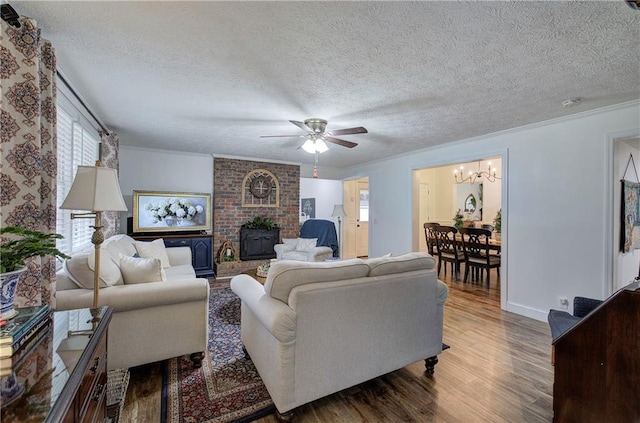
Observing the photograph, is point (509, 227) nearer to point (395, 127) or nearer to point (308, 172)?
point (395, 127)

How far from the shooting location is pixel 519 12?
1.46 m

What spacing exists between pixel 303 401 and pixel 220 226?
431 cm

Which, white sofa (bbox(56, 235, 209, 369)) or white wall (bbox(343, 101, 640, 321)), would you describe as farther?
white wall (bbox(343, 101, 640, 321))

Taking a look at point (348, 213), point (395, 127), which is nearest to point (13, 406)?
point (395, 127)

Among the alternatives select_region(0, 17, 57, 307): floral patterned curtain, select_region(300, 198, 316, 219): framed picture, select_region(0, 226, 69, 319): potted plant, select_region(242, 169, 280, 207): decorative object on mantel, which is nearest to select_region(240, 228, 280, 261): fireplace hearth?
select_region(242, 169, 280, 207): decorative object on mantel

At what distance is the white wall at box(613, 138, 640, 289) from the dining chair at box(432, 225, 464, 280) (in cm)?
193

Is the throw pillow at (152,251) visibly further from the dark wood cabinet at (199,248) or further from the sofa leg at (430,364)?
the sofa leg at (430,364)

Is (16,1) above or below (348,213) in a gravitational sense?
above

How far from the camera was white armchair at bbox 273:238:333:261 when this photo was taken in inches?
188

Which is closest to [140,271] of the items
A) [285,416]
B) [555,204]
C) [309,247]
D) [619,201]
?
[285,416]

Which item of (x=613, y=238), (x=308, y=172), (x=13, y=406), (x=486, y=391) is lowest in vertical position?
(x=486, y=391)

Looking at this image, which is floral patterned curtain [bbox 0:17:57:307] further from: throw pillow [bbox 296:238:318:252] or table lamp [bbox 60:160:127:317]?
throw pillow [bbox 296:238:318:252]

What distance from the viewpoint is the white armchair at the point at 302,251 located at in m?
4.77

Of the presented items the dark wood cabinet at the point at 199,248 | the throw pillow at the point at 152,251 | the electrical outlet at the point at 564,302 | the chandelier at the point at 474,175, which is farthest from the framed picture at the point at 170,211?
the chandelier at the point at 474,175
